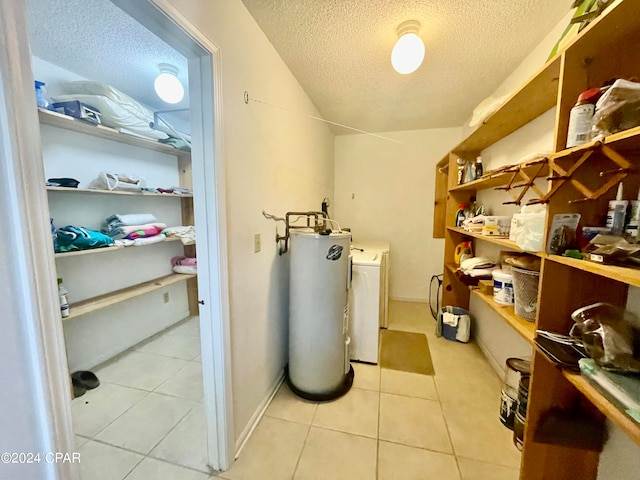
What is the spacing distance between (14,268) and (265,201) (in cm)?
119

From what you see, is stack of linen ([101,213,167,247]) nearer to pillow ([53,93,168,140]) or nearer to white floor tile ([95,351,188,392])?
pillow ([53,93,168,140])

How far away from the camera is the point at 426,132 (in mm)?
3391

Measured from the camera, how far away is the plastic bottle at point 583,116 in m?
0.85

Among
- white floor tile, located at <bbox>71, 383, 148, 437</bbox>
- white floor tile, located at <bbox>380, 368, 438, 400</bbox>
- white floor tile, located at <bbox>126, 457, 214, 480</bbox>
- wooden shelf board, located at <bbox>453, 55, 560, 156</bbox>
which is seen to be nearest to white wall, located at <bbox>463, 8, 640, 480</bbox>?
wooden shelf board, located at <bbox>453, 55, 560, 156</bbox>

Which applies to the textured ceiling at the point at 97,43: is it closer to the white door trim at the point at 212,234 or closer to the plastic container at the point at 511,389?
the white door trim at the point at 212,234

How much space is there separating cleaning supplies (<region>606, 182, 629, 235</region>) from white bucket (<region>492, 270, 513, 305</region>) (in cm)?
61

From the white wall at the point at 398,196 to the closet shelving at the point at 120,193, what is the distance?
2.06 meters

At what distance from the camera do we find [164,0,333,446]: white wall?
4.06 feet

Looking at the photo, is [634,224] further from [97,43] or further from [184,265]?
[184,265]

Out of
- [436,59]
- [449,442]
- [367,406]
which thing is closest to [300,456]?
[367,406]

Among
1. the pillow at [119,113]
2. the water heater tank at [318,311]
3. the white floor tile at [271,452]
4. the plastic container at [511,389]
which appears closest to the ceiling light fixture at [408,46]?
the water heater tank at [318,311]

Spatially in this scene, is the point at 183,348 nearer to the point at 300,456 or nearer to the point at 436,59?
the point at 300,456

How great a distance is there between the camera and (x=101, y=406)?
1709mm

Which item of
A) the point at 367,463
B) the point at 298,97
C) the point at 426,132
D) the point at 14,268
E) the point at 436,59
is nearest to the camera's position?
the point at 14,268
